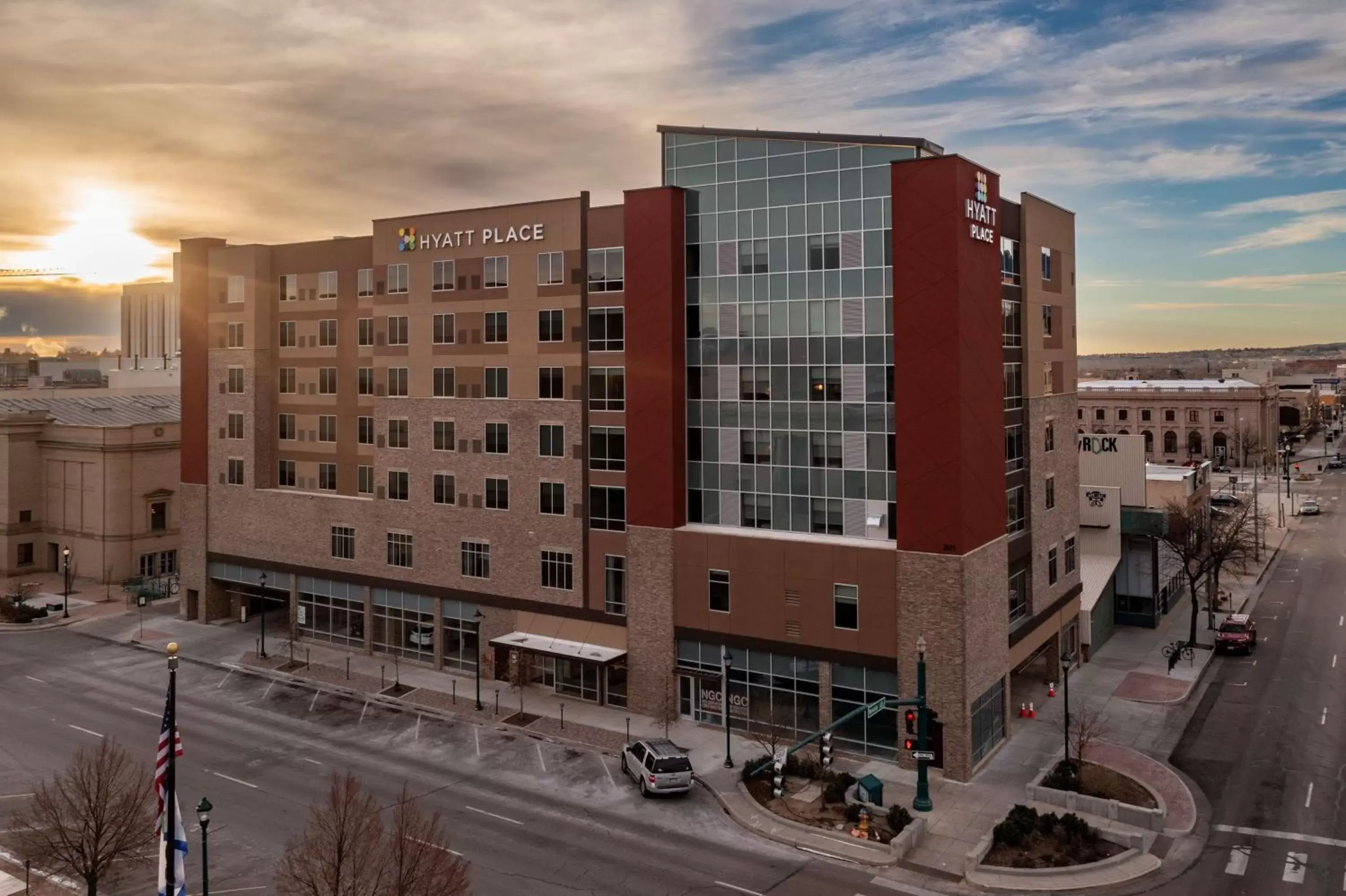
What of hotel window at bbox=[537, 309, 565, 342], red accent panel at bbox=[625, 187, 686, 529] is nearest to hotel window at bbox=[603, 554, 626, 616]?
red accent panel at bbox=[625, 187, 686, 529]

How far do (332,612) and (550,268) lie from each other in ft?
86.9

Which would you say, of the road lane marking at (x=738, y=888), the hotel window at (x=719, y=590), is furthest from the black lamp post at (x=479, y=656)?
the road lane marking at (x=738, y=888)

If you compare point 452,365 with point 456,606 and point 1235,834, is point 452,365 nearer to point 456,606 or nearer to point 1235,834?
point 456,606

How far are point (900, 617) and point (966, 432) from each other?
8.19 meters

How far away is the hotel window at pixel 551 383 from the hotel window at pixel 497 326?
317 centimetres

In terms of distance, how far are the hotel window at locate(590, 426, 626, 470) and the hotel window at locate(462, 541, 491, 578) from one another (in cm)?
869

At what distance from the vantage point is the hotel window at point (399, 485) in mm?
55344

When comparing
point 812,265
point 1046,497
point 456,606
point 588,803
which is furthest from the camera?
point 456,606

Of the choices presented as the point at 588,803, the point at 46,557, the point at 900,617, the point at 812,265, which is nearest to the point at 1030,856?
the point at 900,617

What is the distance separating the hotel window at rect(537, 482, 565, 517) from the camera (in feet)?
Answer: 162

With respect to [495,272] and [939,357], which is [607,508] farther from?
[939,357]

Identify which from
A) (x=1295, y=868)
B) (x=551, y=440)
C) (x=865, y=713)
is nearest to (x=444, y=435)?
(x=551, y=440)

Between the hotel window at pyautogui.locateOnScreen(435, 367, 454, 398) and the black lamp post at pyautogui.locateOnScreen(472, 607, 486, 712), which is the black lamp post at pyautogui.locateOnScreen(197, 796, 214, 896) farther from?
the hotel window at pyautogui.locateOnScreen(435, 367, 454, 398)

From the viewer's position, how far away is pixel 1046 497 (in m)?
48.2
